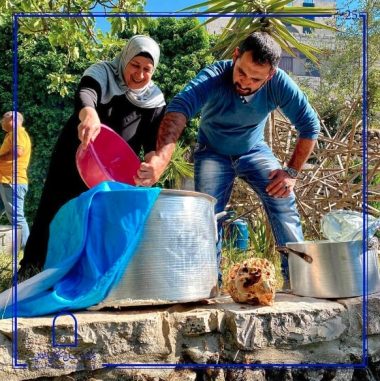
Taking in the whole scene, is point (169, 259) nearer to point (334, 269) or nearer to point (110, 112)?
point (334, 269)

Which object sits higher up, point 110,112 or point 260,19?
point 260,19

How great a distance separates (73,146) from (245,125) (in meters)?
0.85

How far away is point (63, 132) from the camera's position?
286 cm

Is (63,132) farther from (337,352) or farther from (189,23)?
(189,23)

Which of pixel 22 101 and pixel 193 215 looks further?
pixel 22 101

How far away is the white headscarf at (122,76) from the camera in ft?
8.32

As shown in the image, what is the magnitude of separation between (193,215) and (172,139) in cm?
37

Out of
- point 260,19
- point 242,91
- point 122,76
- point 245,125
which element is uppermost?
point 260,19

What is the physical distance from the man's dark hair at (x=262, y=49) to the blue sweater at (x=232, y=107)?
0.15 m

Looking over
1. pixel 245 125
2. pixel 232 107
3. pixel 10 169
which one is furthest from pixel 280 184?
pixel 10 169

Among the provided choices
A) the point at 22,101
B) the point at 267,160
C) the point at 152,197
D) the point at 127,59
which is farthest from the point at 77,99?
the point at 22,101

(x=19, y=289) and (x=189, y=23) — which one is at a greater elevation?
(x=189, y=23)

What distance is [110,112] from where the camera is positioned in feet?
8.82

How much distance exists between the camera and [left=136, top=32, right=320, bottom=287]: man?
7.72ft
